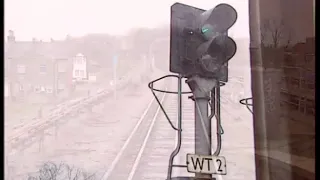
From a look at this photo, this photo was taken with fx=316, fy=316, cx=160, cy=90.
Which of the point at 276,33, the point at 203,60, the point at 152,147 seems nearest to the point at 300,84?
the point at 276,33

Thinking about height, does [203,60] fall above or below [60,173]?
above

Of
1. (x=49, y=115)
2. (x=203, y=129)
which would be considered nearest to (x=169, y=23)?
(x=203, y=129)

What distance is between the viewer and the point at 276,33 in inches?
37.4

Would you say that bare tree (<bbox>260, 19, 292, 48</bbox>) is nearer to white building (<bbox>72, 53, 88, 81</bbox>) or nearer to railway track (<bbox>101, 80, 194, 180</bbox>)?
railway track (<bbox>101, 80, 194, 180</bbox>)

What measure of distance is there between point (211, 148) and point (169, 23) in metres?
0.40

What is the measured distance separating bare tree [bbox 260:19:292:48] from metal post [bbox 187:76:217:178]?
20 centimetres

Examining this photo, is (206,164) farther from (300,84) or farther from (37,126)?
(37,126)

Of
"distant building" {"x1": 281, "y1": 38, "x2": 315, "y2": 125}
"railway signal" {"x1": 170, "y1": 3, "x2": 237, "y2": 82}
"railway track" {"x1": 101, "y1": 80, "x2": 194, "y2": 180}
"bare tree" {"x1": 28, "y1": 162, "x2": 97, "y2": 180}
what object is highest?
"railway signal" {"x1": 170, "y1": 3, "x2": 237, "y2": 82}

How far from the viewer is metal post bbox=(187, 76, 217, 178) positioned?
97cm

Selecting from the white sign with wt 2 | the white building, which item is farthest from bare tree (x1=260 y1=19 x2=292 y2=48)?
the white building

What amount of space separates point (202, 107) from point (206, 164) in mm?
173

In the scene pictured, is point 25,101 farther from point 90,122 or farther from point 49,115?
point 90,122

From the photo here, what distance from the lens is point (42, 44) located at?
37.6 inches

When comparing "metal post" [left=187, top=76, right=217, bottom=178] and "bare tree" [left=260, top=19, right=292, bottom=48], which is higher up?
"bare tree" [left=260, top=19, right=292, bottom=48]
